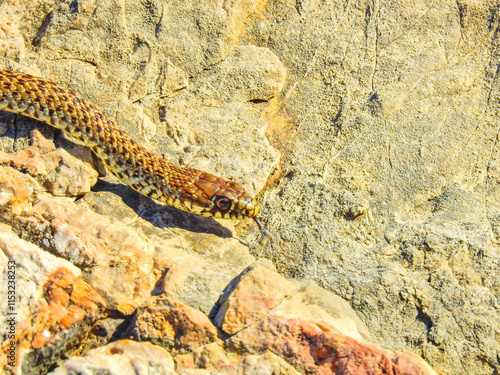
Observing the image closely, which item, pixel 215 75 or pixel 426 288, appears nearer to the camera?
pixel 426 288

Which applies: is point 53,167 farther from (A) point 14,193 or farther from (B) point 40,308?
(B) point 40,308

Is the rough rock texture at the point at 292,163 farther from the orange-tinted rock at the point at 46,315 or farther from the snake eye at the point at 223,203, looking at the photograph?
the snake eye at the point at 223,203

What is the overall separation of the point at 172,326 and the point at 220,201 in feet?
6.39

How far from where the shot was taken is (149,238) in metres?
5.65

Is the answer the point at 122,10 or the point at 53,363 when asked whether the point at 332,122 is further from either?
the point at 53,363

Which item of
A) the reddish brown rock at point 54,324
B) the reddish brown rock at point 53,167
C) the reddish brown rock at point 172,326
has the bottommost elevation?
the reddish brown rock at point 54,324

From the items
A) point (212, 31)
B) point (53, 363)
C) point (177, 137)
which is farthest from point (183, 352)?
point (212, 31)

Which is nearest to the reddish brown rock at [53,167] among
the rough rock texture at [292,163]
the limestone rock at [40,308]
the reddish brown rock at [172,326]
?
the rough rock texture at [292,163]

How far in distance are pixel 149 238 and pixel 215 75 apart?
2.83 meters

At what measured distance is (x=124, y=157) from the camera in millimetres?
6219

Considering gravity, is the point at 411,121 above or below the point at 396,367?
above

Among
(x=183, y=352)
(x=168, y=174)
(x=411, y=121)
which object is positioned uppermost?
(x=411, y=121)

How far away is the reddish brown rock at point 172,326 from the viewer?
14.0ft

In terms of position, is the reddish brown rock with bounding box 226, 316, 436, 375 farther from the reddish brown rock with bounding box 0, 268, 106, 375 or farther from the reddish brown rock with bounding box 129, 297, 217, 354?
the reddish brown rock with bounding box 0, 268, 106, 375
